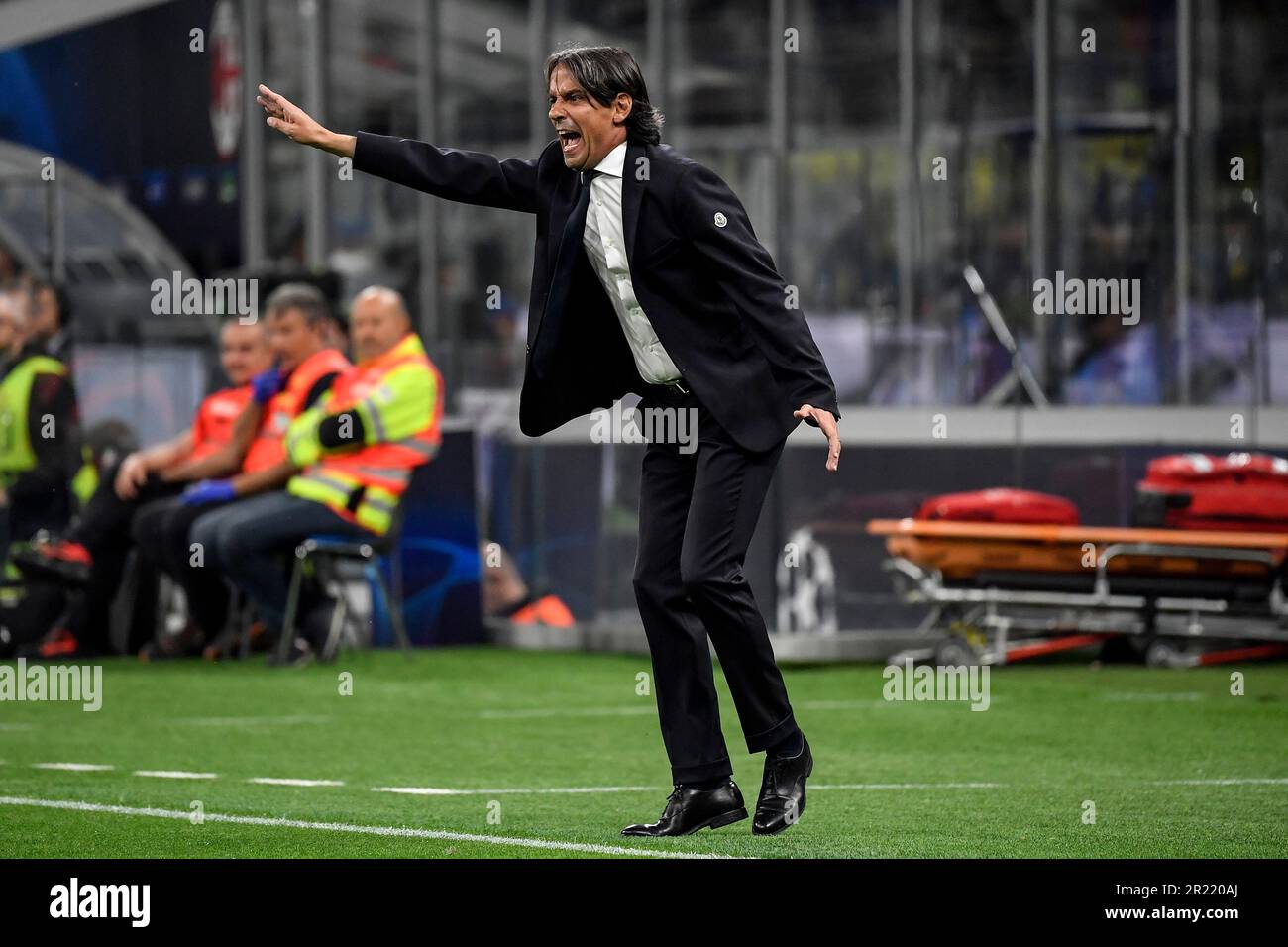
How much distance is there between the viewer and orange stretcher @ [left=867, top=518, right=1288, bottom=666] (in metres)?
10.6

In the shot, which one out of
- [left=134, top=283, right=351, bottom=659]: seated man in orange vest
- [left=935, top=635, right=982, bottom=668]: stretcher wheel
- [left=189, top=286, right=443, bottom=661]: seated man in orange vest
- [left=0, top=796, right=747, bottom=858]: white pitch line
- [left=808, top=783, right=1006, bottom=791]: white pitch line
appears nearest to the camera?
[left=0, top=796, right=747, bottom=858]: white pitch line

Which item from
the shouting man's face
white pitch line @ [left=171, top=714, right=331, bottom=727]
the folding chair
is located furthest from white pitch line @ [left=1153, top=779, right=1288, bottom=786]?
the folding chair

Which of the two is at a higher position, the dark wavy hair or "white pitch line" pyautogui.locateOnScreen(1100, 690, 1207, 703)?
the dark wavy hair

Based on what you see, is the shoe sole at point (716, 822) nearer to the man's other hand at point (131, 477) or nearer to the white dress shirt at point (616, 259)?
the white dress shirt at point (616, 259)

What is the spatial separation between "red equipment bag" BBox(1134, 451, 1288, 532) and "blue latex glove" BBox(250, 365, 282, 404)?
436cm

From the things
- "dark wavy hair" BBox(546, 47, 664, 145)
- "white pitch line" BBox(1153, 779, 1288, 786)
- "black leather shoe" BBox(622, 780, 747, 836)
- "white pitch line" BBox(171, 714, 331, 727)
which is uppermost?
"dark wavy hair" BBox(546, 47, 664, 145)

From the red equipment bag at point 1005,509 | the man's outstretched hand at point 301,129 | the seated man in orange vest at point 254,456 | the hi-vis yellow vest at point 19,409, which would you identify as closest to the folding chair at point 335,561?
the seated man in orange vest at point 254,456

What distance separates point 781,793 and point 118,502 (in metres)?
7.52

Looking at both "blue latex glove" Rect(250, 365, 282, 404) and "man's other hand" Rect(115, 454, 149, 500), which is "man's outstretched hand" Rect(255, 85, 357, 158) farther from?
"man's other hand" Rect(115, 454, 149, 500)

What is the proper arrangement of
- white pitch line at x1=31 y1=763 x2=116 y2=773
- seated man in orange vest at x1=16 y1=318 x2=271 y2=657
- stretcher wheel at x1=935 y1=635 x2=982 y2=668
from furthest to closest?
seated man in orange vest at x1=16 y1=318 x2=271 y2=657 → stretcher wheel at x1=935 y1=635 x2=982 y2=668 → white pitch line at x1=31 y1=763 x2=116 y2=773

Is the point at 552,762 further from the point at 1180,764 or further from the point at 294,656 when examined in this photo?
the point at 294,656
